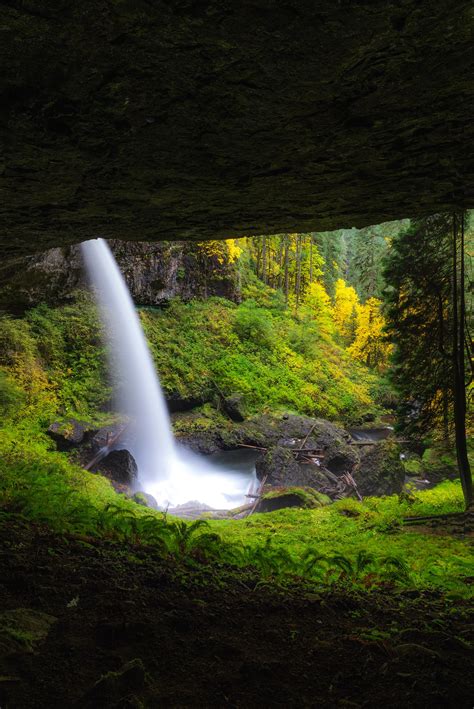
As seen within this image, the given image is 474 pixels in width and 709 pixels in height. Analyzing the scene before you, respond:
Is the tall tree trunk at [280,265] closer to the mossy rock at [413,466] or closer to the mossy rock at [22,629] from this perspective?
the mossy rock at [413,466]

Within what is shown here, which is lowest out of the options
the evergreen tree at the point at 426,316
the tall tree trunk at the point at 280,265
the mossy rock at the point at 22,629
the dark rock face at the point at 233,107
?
the mossy rock at the point at 22,629

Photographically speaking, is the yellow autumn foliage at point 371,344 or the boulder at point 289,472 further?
the yellow autumn foliage at point 371,344

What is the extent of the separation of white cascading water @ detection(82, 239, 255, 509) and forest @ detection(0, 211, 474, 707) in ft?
0.75

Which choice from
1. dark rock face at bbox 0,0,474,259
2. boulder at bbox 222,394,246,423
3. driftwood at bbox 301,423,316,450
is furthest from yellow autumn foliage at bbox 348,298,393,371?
dark rock face at bbox 0,0,474,259

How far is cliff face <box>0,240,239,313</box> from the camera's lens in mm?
15734

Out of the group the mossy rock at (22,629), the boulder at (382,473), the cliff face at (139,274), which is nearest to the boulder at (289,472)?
the boulder at (382,473)

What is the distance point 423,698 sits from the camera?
216 cm

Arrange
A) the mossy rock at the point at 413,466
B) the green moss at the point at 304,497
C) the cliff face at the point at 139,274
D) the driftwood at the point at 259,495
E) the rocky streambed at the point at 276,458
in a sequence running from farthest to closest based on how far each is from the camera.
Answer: the cliff face at the point at 139,274, the mossy rock at the point at 413,466, the rocky streambed at the point at 276,458, the driftwood at the point at 259,495, the green moss at the point at 304,497

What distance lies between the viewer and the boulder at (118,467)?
1201 cm

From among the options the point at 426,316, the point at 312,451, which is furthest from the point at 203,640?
the point at 312,451

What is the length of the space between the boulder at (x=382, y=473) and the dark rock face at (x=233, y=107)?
32.2 feet

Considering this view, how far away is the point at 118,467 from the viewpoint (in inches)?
482

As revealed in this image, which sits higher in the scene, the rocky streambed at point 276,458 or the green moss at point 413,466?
the rocky streambed at point 276,458

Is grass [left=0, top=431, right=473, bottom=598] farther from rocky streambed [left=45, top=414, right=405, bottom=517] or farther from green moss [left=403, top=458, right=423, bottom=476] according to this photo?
green moss [left=403, top=458, right=423, bottom=476]
